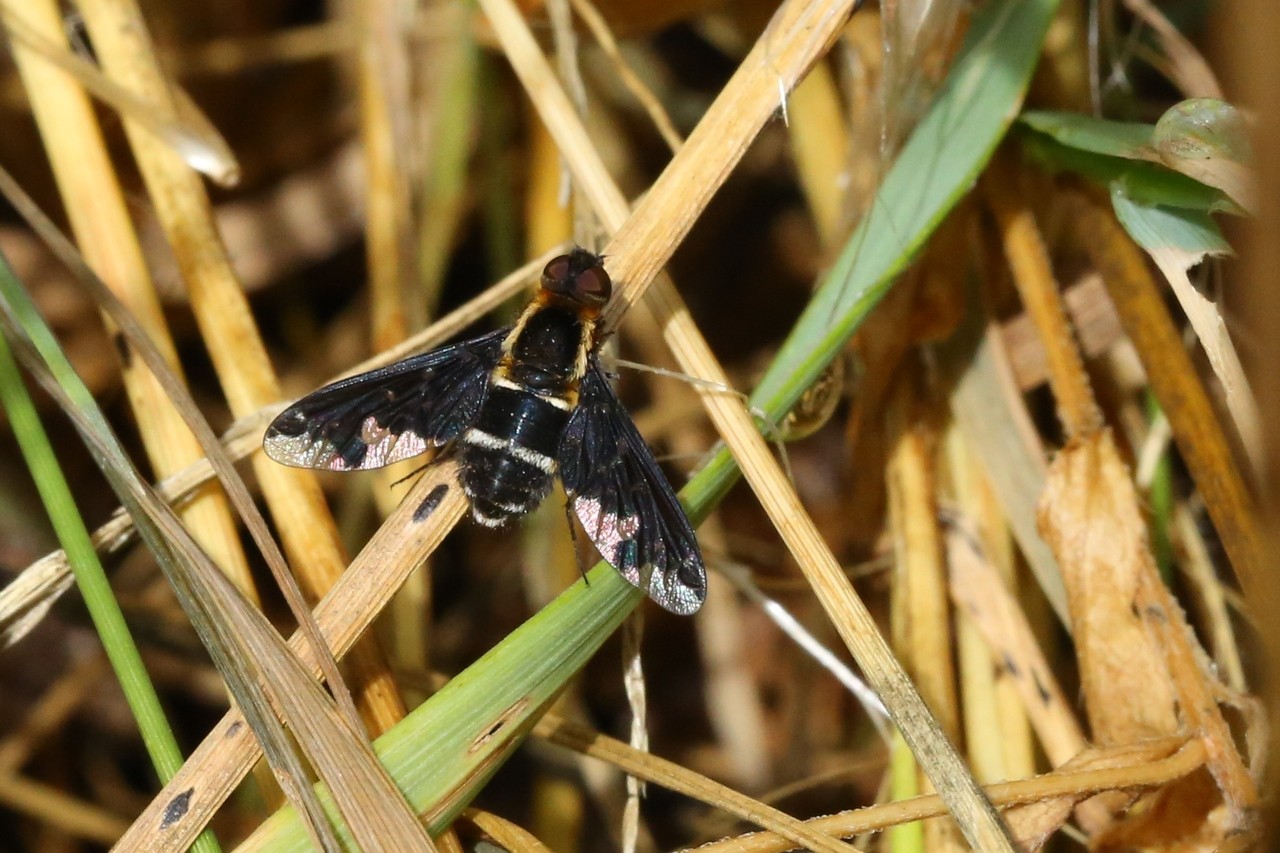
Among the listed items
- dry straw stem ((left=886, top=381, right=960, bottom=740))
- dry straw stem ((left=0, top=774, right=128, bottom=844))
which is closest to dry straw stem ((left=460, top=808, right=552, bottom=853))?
dry straw stem ((left=886, top=381, right=960, bottom=740))

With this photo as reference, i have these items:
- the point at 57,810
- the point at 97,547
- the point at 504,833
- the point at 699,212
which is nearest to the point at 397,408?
the point at 97,547

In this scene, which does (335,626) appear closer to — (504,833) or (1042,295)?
(504,833)

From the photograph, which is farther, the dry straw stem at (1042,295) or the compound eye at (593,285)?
the dry straw stem at (1042,295)

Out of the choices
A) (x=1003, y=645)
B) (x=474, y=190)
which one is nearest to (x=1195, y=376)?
(x=1003, y=645)

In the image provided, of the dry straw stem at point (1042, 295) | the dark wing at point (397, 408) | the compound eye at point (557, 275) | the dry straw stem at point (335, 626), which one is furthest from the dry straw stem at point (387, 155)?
the dry straw stem at point (1042, 295)

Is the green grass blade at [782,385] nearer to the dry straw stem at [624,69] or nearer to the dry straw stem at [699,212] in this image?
the dry straw stem at [699,212]
